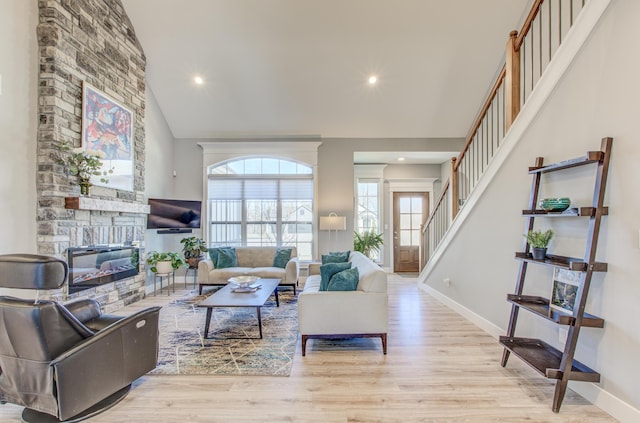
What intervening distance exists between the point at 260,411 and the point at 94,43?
16.0 feet

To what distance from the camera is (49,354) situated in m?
1.90

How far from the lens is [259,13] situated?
4508 mm

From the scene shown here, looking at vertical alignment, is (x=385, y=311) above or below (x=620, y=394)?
above

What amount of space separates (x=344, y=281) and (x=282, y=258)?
8.81ft

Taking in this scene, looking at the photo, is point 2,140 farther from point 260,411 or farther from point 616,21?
point 616,21

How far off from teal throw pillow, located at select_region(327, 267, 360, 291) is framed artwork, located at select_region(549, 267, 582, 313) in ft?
5.36

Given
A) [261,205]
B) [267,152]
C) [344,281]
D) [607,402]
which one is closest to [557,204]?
[607,402]

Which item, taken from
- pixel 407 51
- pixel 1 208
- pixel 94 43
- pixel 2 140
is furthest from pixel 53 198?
pixel 407 51

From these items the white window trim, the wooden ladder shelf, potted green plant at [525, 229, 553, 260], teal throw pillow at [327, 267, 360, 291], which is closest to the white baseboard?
the wooden ladder shelf

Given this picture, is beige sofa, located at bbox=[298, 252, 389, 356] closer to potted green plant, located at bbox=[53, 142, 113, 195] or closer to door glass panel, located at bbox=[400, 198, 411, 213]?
potted green plant, located at bbox=[53, 142, 113, 195]

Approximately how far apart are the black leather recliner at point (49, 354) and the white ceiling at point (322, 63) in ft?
13.8

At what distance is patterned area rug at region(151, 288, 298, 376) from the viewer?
2.72m

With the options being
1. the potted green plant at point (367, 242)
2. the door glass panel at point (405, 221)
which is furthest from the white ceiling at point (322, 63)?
the potted green plant at point (367, 242)

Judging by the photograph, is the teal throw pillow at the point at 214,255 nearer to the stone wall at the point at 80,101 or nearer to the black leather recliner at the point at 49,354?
the stone wall at the point at 80,101
